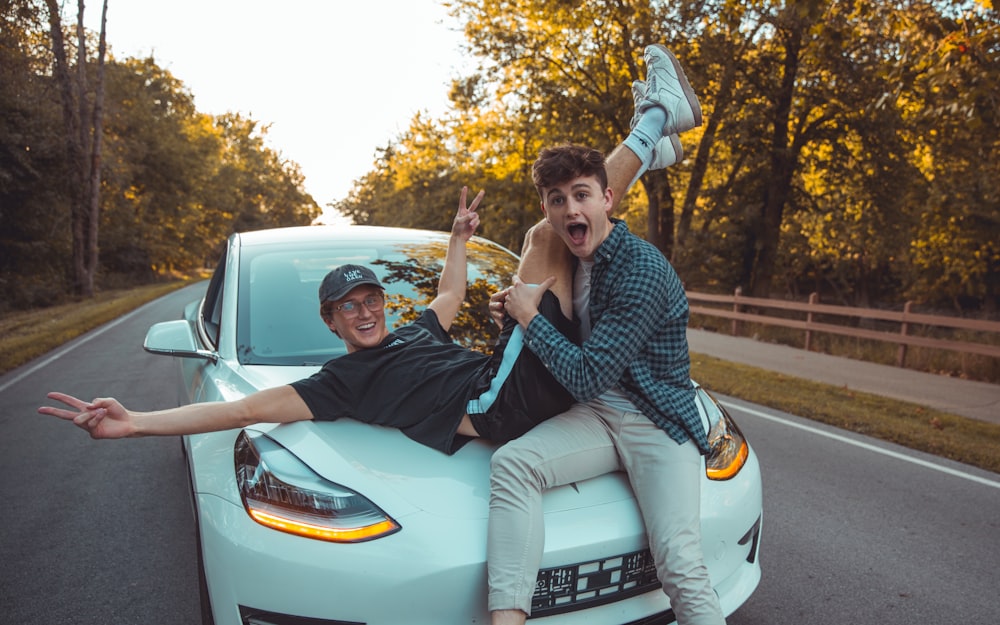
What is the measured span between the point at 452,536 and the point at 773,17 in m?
15.5

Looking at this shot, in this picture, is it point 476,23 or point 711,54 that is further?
point 476,23

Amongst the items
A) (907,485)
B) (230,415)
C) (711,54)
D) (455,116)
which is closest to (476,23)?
(455,116)

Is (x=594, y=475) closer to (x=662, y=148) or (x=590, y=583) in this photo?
(x=590, y=583)

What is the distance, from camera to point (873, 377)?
33.2 feet

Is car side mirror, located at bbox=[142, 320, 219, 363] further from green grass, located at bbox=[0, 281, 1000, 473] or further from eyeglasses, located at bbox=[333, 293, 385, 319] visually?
green grass, located at bbox=[0, 281, 1000, 473]

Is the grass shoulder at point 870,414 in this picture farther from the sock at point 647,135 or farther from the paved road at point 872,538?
the sock at point 647,135

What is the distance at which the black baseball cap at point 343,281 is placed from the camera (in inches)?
103

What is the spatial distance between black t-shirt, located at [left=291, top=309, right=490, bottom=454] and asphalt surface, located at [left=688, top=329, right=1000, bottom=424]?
7239mm

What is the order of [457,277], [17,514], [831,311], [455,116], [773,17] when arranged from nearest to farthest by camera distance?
[457,277], [17,514], [831,311], [773,17], [455,116]

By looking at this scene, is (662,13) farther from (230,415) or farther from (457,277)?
(230,415)

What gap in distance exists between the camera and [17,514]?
4.27 metres

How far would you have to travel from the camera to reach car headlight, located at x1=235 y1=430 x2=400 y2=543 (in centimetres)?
207

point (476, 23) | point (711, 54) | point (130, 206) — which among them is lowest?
point (130, 206)

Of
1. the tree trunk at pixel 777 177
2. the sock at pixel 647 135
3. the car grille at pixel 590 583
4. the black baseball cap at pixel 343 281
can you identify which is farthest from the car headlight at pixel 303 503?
the tree trunk at pixel 777 177
